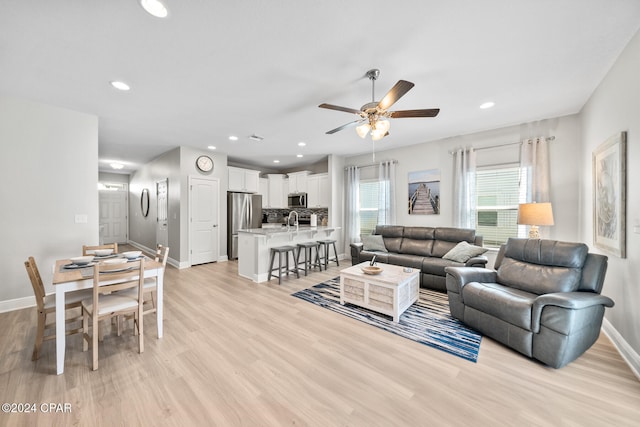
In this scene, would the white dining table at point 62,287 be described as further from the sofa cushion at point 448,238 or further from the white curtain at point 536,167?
the white curtain at point 536,167

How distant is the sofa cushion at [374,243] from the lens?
194 inches

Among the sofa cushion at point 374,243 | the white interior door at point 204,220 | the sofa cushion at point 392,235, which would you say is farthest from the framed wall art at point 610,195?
the white interior door at point 204,220

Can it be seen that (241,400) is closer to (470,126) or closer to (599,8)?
(599,8)

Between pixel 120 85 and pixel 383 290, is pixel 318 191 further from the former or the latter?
pixel 120 85

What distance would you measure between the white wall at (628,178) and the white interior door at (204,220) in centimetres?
648

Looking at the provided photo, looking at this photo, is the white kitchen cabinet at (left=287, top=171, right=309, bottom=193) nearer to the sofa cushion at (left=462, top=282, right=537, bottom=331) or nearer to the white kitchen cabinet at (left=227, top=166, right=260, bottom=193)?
the white kitchen cabinet at (left=227, top=166, right=260, bottom=193)

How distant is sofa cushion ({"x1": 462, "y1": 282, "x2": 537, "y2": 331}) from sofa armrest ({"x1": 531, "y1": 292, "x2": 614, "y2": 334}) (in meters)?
0.04

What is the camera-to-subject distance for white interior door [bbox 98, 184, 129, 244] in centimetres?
815

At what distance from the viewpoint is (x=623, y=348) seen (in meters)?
2.16

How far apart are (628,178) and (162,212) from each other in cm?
789

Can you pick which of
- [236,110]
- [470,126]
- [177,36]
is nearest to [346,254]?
[470,126]

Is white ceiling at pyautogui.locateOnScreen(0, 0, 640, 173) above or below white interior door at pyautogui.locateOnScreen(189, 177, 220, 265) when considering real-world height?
above

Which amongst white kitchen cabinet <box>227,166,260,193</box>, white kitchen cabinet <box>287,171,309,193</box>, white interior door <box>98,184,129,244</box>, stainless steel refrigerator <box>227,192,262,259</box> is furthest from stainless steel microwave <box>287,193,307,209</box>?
white interior door <box>98,184,129,244</box>

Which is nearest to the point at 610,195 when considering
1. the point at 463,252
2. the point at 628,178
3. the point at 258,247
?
the point at 628,178
